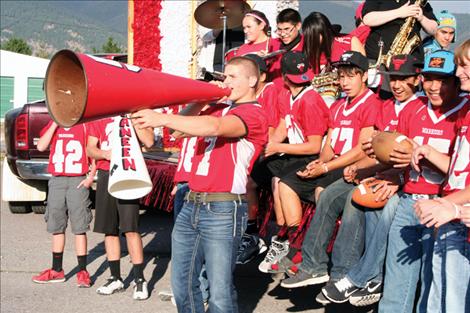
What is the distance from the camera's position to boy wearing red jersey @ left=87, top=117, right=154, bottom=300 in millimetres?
6852

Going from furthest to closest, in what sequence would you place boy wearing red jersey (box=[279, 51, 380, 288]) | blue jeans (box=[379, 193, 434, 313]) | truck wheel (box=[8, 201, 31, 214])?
truck wheel (box=[8, 201, 31, 214]) → boy wearing red jersey (box=[279, 51, 380, 288]) → blue jeans (box=[379, 193, 434, 313])

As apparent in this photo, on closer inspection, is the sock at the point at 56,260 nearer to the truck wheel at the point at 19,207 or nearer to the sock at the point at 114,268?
the sock at the point at 114,268

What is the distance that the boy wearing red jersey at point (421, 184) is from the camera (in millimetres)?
4340

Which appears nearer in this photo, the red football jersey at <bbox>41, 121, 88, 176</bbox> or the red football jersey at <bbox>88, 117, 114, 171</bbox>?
the red football jersey at <bbox>88, 117, 114, 171</bbox>

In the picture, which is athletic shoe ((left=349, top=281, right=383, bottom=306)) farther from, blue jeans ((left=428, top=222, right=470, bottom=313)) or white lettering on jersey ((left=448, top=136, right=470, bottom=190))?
white lettering on jersey ((left=448, top=136, right=470, bottom=190))

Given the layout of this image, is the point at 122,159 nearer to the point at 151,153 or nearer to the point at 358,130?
the point at 358,130

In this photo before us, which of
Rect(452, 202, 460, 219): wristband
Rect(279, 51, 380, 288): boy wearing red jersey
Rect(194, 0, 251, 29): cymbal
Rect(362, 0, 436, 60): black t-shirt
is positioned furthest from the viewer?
Rect(194, 0, 251, 29): cymbal

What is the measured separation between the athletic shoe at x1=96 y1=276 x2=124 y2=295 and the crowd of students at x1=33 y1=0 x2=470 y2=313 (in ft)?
3.96

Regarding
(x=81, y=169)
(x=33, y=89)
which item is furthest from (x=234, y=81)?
(x=33, y=89)

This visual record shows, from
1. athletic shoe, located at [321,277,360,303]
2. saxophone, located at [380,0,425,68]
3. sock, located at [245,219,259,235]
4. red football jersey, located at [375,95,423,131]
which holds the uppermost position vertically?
saxophone, located at [380,0,425,68]

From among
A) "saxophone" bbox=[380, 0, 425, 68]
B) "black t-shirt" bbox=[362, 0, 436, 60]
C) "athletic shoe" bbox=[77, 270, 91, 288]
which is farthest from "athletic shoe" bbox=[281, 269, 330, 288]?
"athletic shoe" bbox=[77, 270, 91, 288]

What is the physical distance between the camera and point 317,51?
6.38 m

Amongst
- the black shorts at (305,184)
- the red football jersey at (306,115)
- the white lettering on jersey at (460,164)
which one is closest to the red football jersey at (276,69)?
the red football jersey at (306,115)

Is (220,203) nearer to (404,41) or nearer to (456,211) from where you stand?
(456,211)
